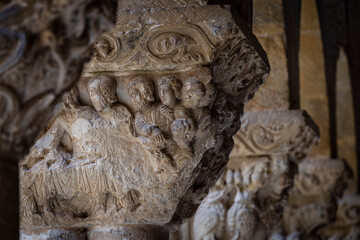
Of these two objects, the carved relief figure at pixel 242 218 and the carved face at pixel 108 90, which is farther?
the carved relief figure at pixel 242 218

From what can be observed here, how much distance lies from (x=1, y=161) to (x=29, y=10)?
319 mm

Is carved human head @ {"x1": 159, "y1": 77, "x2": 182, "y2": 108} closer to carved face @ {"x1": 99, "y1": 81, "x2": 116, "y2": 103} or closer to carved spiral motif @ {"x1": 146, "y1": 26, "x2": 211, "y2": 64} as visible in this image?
carved spiral motif @ {"x1": 146, "y1": 26, "x2": 211, "y2": 64}

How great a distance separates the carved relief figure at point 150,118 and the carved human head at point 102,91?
67 mm

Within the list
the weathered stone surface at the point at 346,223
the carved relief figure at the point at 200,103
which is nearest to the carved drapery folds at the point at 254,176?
the carved relief figure at the point at 200,103

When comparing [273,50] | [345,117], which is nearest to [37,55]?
[273,50]

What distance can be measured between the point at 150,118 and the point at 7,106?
1452 millimetres

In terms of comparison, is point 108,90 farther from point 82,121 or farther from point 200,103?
point 200,103

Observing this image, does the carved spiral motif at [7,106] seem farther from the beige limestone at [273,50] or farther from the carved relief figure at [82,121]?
the beige limestone at [273,50]

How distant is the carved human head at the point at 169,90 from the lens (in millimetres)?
3078

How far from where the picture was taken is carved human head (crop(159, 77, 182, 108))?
308 centimetres

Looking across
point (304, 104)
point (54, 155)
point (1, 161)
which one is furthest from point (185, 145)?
point (304, 104)

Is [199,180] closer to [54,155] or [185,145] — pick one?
[185,145]

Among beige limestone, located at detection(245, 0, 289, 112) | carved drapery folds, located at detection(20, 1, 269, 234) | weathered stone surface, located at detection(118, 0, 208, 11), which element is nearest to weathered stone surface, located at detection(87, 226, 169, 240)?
carved drapery folds, located at detection(20, 1, 269, 234)

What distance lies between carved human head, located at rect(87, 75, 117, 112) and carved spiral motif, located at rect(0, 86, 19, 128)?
1446 mm
